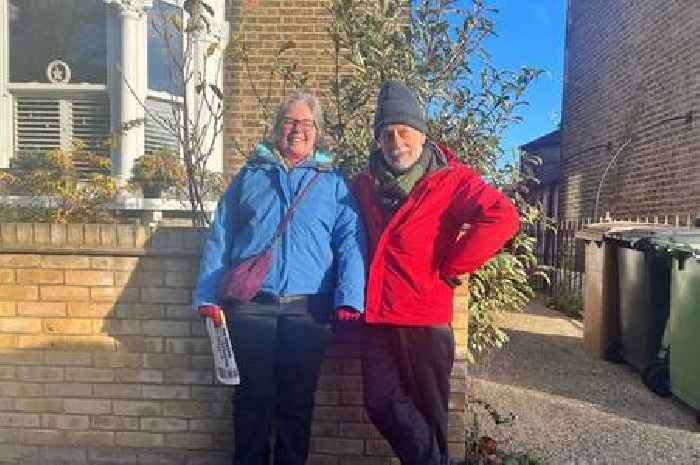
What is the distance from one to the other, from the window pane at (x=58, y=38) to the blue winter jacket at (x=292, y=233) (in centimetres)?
393

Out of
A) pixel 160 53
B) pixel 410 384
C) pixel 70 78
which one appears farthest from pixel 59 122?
pixel 410 384

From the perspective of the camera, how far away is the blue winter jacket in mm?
2422

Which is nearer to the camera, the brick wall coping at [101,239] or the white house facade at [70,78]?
the brick wall coping at [101,239]

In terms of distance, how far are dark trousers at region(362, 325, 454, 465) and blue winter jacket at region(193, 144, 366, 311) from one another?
25 centimetres

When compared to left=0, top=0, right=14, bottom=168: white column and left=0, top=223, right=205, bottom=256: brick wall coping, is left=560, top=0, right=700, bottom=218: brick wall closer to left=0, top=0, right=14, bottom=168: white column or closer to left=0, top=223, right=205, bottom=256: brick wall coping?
left=0, top=223, right=205, bottom=256: brick wall coping

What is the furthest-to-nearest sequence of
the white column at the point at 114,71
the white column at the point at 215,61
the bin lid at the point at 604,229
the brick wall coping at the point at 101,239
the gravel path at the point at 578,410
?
the white column at the point at 215,61, the bin lid at the point at 604,229, the white column at the point at 114,71, the gravel path at the point at 578,410, the brick wall coping at the point at 101,239

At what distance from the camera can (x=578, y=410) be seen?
417cm

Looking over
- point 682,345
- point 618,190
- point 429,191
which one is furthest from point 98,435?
point 618,190

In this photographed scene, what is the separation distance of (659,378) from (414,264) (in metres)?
3.24

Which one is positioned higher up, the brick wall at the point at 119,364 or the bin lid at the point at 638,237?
the bin lid at the point at 638,237

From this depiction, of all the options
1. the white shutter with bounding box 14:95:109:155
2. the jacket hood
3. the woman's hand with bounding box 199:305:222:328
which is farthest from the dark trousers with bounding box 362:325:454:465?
the white shutter with bounding box 14:95:109:155

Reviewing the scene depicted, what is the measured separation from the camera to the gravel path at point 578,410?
349 centimetres

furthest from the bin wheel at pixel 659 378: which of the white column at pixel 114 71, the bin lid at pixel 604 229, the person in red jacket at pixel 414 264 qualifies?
the white column at pixel 114 71

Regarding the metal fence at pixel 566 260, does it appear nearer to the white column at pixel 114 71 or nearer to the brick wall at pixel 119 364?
the white column at pixel 114 71
